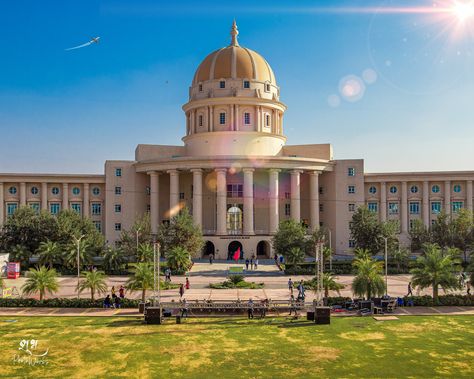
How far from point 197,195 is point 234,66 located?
895 inches

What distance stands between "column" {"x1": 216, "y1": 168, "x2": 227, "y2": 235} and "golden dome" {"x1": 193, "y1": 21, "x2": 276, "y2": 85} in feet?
58.4

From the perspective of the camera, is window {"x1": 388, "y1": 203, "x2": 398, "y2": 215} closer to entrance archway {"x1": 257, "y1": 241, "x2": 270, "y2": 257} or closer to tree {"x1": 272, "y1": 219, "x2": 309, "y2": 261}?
entrance archway {"x1": 257, "y1": 241, "x2": 270, "y2": 257}

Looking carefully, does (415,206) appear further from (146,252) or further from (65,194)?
(65,194)

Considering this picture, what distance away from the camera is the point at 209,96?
260ft

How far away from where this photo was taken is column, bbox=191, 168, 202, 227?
234 ft

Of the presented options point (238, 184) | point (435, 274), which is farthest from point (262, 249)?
point (435, 274)

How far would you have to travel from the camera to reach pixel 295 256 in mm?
55344

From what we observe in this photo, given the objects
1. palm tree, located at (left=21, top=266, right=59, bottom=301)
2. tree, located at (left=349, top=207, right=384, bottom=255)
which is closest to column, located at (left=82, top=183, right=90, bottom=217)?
tree, located at (left=349, top=207, right=384, bottom=255)

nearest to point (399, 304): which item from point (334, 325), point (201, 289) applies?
point (334, 325)

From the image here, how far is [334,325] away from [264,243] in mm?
43254

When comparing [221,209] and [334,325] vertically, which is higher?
[221,209]

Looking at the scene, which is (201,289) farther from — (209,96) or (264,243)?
(209,96)

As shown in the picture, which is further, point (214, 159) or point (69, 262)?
point (214, 159)

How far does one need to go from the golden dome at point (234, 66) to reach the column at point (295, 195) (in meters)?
17.9
